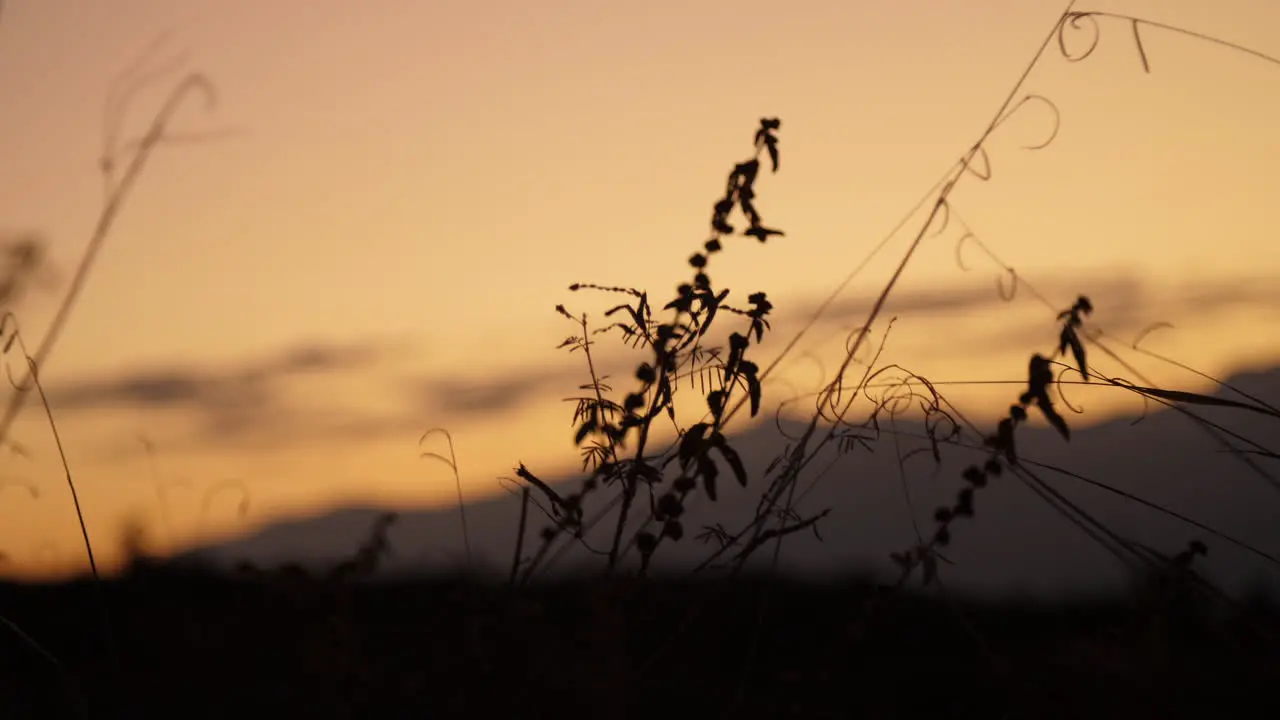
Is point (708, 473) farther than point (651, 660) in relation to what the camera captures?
Yes

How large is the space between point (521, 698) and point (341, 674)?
32 cm

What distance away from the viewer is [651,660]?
264 cm

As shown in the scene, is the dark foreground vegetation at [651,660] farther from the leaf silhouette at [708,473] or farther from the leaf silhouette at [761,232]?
the leaf silhouette at [761,232]

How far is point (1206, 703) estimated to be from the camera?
2.29 meters

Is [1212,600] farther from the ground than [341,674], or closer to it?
farther from the ground

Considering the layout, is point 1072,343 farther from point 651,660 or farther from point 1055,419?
point 651,660

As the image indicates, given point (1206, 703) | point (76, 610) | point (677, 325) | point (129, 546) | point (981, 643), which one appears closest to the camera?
point (1206, 703)

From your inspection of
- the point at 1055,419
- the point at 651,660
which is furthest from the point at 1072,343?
the point at 651,660

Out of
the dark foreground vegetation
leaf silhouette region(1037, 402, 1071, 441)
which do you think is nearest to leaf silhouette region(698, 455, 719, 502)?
the dark foreground vegetation

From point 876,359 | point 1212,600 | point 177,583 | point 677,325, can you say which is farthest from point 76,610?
point 1212,600

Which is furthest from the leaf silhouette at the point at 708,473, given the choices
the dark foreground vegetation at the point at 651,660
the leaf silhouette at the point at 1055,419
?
the leaf silhouette at the point at 1055,419

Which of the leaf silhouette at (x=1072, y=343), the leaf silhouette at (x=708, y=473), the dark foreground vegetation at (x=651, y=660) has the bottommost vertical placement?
the dark foreground vegetation at (x=651, y=660)

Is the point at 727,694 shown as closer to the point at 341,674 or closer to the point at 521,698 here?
the point at 521,698

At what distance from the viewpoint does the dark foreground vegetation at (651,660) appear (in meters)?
2.39
